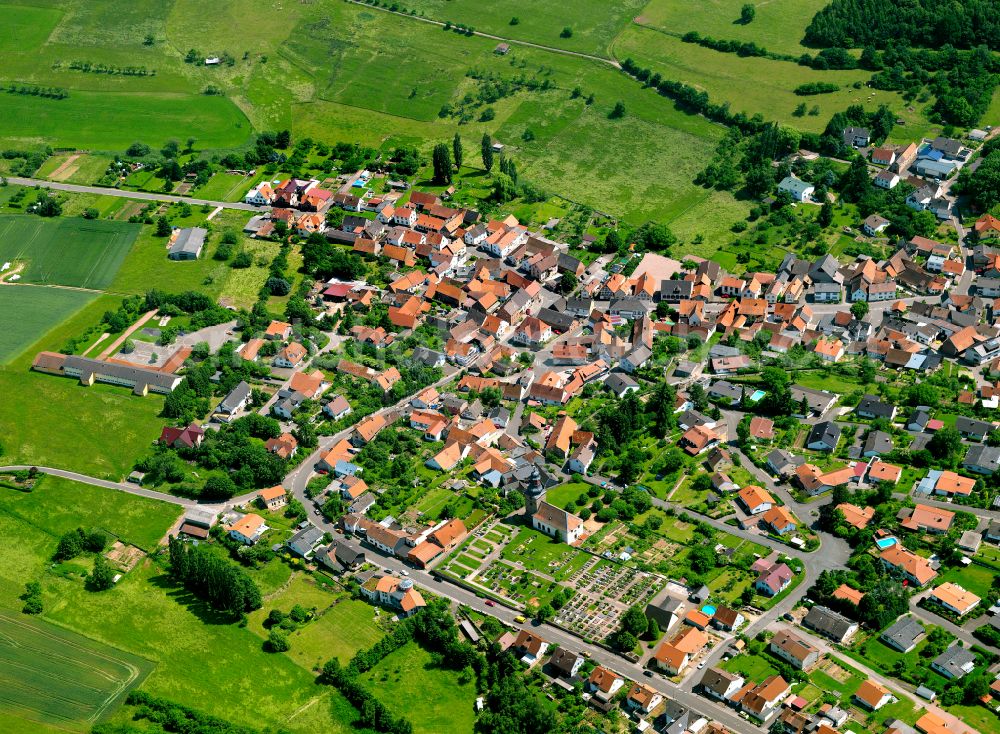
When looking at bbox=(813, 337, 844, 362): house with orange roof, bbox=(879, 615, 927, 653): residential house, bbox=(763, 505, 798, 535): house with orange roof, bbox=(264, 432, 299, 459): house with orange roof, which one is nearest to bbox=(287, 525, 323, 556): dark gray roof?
bbox=(264, 432, 299, 459): house with orange roof

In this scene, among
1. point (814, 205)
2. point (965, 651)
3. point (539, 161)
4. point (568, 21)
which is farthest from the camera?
point (568, 21)

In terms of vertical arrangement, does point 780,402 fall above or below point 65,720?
above

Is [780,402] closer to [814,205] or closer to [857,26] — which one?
[814,205]

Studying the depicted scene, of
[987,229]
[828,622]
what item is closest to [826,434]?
[828,622]

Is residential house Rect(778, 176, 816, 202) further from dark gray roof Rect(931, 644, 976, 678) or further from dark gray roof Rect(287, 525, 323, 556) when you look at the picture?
dark gray roof Rect(287, 525, 323, 556)

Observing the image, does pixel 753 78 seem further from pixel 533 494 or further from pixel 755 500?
pixel 533 494

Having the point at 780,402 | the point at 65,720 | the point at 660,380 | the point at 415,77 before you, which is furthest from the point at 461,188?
the point at 65,720
